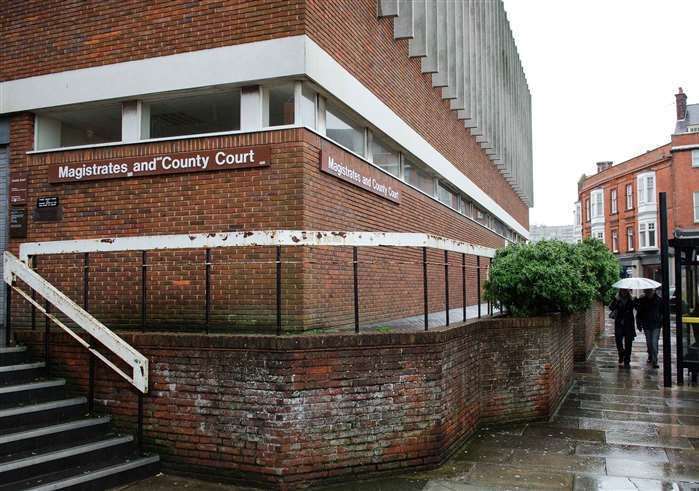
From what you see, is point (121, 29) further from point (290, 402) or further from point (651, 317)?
point (651, 317)

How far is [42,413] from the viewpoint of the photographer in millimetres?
6328

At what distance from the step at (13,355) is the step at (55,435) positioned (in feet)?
4.04

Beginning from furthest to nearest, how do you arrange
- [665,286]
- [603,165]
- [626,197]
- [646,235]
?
1. [603,165]
2. [626,197]
3. [646,235]
4. [665,286]

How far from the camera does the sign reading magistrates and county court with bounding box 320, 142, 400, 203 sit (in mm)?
8430

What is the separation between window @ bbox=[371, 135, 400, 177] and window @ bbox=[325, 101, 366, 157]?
1.95ft

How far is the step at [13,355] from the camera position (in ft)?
23.1

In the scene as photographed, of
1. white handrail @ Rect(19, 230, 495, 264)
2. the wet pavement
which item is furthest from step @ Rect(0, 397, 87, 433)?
white handrail @ Rect(19, 230, 495, 264)

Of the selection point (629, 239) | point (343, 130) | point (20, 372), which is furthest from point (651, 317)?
point (629, 239)

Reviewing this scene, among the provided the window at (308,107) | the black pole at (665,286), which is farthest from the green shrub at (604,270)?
the window at (308,107)

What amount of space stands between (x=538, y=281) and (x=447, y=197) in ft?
24.7

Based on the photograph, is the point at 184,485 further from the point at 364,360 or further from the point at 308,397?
the point at 364,360

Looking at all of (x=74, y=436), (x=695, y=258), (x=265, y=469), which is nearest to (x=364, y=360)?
(x=265, y=469)

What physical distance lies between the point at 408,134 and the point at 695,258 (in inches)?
233

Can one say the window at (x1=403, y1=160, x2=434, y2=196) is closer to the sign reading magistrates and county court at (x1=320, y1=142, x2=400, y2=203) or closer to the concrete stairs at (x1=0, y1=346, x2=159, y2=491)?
the sign reading magistrates and county court at (x1=320, y1=142, x2=400, y2=203)
